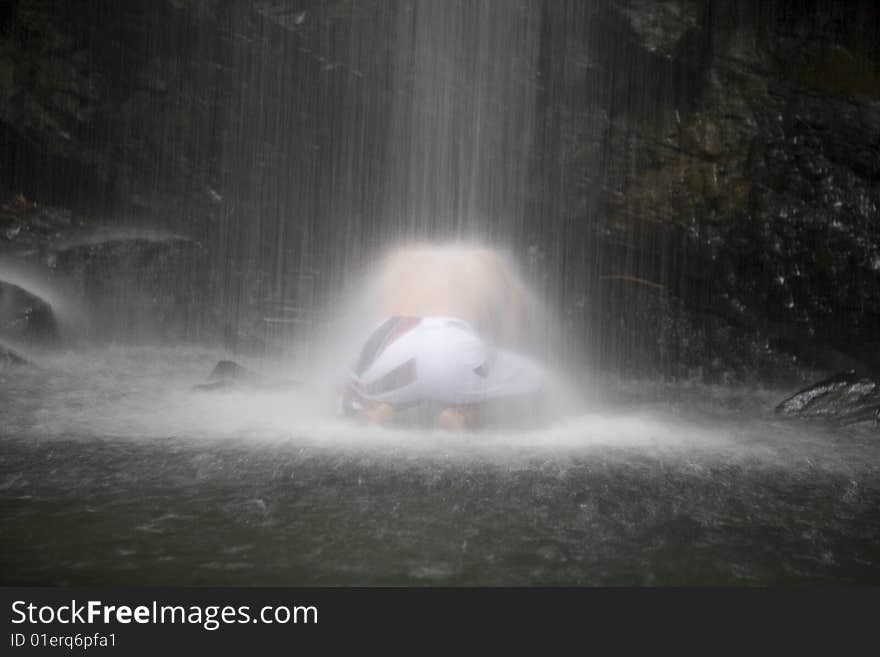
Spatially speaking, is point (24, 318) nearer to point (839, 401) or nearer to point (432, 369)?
point (432, 369)

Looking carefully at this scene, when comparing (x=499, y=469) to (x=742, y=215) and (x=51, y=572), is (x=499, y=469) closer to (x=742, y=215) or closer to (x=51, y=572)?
(x=51, y=572)

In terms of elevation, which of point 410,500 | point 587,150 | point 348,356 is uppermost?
point 587,150

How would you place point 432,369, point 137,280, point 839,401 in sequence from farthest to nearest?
1. point 137,280
2. point 839,401
3. point 432,369

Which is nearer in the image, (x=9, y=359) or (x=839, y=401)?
(x=839, y=401)

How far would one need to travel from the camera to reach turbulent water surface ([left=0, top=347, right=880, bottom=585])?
3.60m

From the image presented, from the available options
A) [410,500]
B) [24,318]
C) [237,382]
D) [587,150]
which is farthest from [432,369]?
[24,318]

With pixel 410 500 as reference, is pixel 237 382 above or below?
above

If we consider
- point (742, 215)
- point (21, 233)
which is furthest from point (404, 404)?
point (21, 233)

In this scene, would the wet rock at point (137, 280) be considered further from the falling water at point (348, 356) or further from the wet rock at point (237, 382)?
the wet rock at point (237, 382)

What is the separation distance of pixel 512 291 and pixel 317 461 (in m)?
3.73

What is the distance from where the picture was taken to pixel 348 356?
863cm

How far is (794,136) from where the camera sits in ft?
37.2

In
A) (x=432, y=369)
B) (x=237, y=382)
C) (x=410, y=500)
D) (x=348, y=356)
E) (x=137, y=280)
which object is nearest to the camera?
(x=410, y=500)

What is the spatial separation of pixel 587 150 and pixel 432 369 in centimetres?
689
